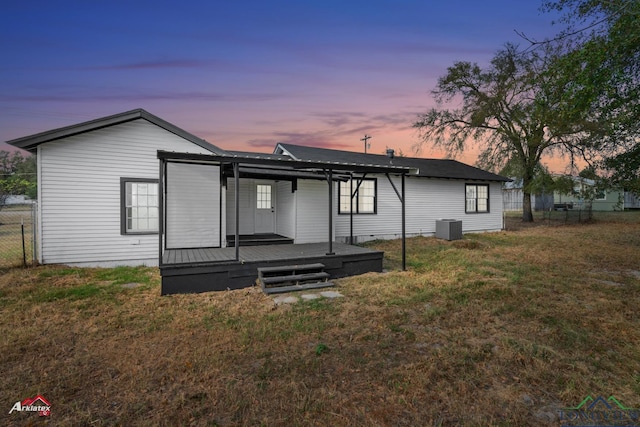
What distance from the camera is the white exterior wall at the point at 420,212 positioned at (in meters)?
13.2

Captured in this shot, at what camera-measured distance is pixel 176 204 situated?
342 inches

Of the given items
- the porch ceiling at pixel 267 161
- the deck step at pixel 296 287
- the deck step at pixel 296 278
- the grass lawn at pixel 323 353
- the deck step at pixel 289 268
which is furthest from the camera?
the deck step at pixel 289 268

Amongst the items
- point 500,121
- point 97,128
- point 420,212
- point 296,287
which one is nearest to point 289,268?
point 296,287

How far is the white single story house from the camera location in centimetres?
682

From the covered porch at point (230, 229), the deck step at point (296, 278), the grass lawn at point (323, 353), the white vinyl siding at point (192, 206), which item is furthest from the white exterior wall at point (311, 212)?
Result: the grass lawn at point (323, 353)

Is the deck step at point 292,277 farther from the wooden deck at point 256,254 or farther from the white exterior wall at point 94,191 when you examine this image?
the white exterior wall at point 94,191

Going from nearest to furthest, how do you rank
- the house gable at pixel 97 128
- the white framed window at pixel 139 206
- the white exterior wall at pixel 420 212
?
the house gable at pixel 97 128 → the white framed window at pixel 139 206 → the white exterior wall at pixel 420 212

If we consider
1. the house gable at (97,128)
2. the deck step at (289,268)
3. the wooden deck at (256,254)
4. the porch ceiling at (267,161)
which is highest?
the house gable at (97,128)

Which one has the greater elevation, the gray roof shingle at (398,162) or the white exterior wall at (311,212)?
the gray roof shingle at (398,162)

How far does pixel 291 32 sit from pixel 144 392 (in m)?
10.5

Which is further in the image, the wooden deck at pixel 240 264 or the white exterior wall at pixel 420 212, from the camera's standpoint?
the white exterior wall at pixel 420 212

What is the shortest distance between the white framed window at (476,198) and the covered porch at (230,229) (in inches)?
352

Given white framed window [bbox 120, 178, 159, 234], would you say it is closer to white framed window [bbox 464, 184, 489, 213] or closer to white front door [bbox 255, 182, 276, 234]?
white front door [bbox 255, 182, 276, 234]

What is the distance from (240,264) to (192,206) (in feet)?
10.7
